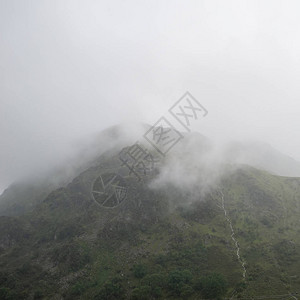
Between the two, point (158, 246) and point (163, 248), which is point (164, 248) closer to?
point (163, 248)

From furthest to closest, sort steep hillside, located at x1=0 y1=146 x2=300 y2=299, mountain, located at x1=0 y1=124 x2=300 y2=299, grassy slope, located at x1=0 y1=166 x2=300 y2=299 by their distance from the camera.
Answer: grassy slope, located at x1=0 y1=166 x2=300 y2=299 → steep hillside, located at x1=0 y1=146 x2=300 y2=299 → mountain, located at x1=0 y1=124 x2=300 y2=299

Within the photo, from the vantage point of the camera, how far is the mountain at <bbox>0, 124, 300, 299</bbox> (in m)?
111

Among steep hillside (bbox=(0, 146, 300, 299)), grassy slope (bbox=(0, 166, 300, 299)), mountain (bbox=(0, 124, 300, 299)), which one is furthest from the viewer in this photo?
grassy slope (bbox=(0, 166, 300, 299))

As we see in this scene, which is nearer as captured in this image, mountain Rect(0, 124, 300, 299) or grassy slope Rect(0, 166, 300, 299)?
mountain Rect(0, 124, 300, 299)

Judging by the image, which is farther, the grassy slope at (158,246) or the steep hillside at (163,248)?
the grassy slope at (158,246)

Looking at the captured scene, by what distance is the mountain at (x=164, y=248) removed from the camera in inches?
4375

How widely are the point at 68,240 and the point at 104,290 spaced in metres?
68.2

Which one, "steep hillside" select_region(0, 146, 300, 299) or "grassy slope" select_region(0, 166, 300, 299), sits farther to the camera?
"grassy slope" select_region(0, 166, 300, 299)

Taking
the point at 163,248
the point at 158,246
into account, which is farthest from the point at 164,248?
the point at 158,246

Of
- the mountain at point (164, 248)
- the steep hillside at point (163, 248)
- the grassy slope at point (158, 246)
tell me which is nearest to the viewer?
the mountain at point (164, 248)

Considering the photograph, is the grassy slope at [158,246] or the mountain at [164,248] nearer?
the mountain at [164,248]

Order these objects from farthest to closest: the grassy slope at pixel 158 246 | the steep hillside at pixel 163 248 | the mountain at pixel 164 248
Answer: the grassy slope at pixel 158 246 → the steep hillside at pixel 163 248 → the mountain at pixel 164 248

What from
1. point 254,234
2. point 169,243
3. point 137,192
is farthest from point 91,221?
→ point 254,234

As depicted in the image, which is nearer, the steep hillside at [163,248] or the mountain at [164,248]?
the mountain at [164,248]
